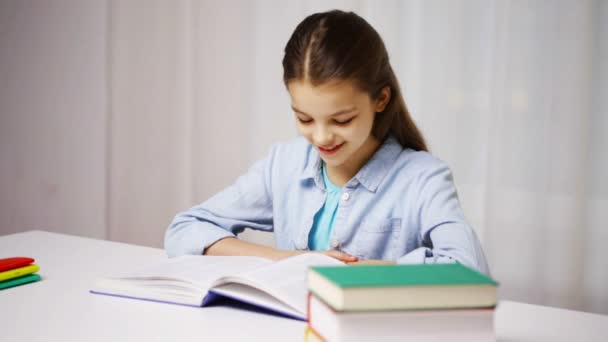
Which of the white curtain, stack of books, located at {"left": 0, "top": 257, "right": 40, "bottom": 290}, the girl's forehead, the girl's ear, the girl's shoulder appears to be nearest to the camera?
stack of books, located at {"left": 0, "top": 257, "right": 40, "bottom": 290}

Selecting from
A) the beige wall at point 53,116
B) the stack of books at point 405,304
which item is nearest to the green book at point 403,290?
the stack of books at point 405,304

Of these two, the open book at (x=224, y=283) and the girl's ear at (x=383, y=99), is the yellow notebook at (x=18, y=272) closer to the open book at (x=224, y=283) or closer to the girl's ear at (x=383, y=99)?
the open book at (x=224, y=283)

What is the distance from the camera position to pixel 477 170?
2.06 meters

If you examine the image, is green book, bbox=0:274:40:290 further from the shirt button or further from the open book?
the shirt button

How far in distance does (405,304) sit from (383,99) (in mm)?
730

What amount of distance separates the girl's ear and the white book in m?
0.69

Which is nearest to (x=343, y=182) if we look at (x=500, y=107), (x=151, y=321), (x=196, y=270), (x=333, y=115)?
(x=333, y=115)

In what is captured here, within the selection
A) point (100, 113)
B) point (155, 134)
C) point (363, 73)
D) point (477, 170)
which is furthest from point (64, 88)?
point (363, 73)

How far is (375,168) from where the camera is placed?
127 cm

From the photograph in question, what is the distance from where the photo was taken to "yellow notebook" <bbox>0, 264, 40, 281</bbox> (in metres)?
0.98

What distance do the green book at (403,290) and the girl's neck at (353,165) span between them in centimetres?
72

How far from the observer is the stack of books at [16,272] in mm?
984

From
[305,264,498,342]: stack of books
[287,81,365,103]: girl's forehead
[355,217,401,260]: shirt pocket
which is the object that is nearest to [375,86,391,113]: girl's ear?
[287,81,365,103]: girl's forehead

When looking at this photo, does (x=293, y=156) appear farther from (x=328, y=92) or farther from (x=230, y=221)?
(x=328, y=92)
